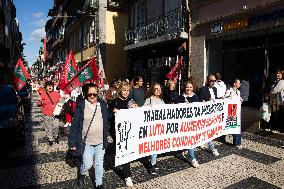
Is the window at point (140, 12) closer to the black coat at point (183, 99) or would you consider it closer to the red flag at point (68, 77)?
the red flag at point (68, 77)

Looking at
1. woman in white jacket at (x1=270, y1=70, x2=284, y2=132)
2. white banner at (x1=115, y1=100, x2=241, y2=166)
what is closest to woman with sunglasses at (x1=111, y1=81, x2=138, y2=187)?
white banner at (x1=115, y1=100, x2=241, y2=166)

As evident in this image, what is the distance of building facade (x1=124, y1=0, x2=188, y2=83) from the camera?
526 inches

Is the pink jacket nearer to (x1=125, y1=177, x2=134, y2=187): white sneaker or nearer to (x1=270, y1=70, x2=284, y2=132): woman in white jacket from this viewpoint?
(x1=125, y1=177, x2=134, y2=187): white sneaker

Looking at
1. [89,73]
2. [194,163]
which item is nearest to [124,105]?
[194,163]

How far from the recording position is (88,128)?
15.2ft

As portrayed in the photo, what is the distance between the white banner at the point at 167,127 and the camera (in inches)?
204

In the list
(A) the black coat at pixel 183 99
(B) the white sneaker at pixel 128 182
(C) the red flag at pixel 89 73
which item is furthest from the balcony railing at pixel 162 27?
(B) the white sneaker at pixel 128 182

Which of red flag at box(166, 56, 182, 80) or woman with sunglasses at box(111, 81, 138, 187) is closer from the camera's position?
woman with sunglasses at box(111, 81, 138, 187)

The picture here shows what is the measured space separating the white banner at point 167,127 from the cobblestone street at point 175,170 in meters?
0.50

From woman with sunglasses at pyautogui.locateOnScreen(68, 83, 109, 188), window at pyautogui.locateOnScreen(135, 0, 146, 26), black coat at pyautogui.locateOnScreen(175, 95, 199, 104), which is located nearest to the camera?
woman with sunglasses at pyautogui.locateOnScreen(68, 83, 109, 188)

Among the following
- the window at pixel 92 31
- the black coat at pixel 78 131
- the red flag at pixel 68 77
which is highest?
the window at pixel 92 31

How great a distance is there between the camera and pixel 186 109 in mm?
6184

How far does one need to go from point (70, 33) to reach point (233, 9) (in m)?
27.9

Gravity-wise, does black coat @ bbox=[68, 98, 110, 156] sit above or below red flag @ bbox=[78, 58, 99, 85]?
below
